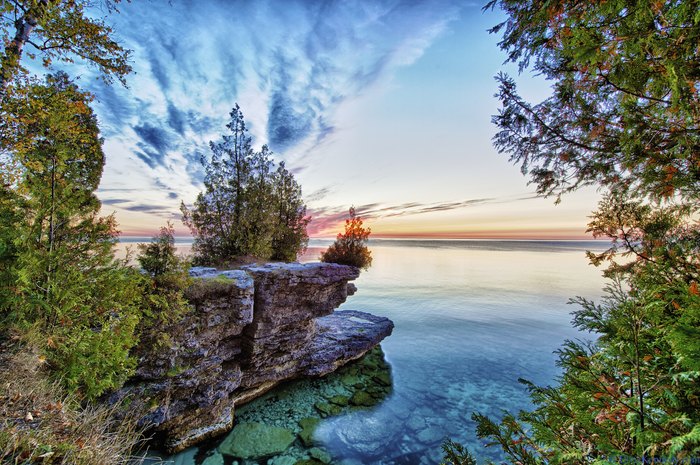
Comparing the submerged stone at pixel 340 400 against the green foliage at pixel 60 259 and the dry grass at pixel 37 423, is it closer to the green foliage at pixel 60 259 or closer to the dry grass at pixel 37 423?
the green foliage at pixel 60 259

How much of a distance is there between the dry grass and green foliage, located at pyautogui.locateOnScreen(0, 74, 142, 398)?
348 millimetres

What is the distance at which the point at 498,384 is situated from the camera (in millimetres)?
12039

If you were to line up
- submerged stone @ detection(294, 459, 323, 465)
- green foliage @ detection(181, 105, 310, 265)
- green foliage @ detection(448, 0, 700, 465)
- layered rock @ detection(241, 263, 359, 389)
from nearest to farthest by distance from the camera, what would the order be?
green foliage @ detection(448, 0, 700, 465) < submerged stone @ detection(294, 459, 323, 465) < layered rock @ detection(241, 263, 359, 389) < green foliage @ detection(181, 105, 310, 265)

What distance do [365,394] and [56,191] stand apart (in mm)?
11573

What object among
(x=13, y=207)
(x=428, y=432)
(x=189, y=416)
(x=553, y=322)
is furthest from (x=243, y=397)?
(x=553, y=322)

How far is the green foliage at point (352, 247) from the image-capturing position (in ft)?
52.6

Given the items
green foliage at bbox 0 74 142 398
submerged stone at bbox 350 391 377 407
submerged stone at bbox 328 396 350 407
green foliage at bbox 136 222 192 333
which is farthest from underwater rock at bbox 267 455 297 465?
green foliage at bbox 136 222 192 333

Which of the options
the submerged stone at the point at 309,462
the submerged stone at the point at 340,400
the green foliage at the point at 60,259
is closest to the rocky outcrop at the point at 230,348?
A: the green foliage at the point at 60,259

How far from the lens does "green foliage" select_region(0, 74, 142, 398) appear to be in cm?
461

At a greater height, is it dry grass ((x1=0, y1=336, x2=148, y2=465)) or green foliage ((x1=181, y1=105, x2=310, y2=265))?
Result: green foliage ((x1=181, y1=105, x2=310, y2=265))

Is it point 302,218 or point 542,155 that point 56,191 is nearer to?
point 542,155

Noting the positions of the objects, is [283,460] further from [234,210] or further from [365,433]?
[234,210]

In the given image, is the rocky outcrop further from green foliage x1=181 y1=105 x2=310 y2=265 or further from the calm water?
green foliage x1=181 y1=105 x2=310 y2=265

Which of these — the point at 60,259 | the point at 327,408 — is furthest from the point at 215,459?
the point at 60,259
